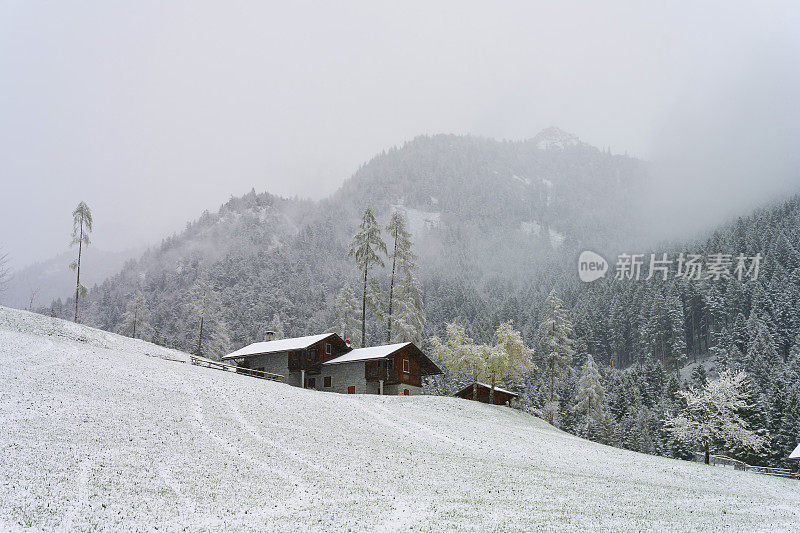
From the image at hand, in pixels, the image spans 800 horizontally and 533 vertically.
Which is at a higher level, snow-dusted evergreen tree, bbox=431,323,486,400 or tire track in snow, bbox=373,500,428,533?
snow-dusted evergreen tree, bbox=431,323,486,400

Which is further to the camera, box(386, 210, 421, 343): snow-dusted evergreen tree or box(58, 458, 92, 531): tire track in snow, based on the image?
box(386, 210, 421, 343): snow-dusted evergreen tree

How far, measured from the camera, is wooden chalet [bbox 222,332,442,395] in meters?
58.7

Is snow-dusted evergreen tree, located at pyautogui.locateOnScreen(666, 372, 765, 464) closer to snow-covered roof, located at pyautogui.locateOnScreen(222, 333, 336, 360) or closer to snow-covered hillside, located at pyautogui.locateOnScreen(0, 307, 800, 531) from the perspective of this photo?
snow-covered hillside, located at pyautogui.locateOnScreen(0, 307, 800, 531)

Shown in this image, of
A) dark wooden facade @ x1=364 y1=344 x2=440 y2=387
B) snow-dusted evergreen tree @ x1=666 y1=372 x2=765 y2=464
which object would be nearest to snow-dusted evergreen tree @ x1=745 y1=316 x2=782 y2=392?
snow-dusted evergreen tree @ x1=666 y1=372 x2=765 y2=464

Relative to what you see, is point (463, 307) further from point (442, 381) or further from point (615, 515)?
point (615, 515)

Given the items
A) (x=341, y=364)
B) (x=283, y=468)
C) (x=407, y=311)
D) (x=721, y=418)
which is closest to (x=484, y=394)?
(x=407, y=311)

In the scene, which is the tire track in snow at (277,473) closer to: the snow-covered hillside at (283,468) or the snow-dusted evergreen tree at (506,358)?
the snow-covered hillside at (283,468)

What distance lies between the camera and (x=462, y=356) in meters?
63.6

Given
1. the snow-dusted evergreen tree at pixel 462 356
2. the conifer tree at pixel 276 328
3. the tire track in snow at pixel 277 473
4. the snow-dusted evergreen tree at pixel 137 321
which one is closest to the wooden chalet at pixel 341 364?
the snow-dusted evergreen tree at pixel 462 356

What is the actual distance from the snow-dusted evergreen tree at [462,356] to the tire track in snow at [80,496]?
45.3 metres

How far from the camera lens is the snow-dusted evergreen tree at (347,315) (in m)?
77.9

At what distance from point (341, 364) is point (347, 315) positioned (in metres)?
17.9

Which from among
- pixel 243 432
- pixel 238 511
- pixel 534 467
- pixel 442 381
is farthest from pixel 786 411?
pixel 238 511

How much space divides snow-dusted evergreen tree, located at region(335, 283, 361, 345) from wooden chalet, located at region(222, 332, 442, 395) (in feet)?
44.5
